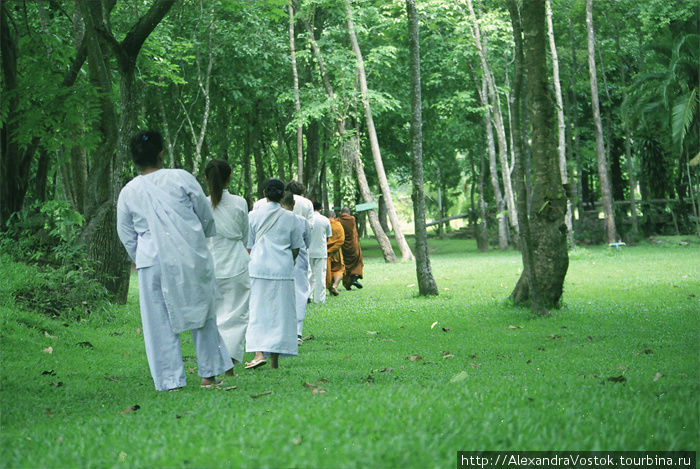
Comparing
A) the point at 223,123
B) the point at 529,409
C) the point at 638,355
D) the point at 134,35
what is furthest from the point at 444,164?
the point at 529,409

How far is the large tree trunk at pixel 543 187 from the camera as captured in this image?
11070 millimetres

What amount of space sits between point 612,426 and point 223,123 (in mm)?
27310

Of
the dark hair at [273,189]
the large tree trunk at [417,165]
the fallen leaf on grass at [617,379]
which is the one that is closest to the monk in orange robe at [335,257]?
the large tree trunk at [417,165]

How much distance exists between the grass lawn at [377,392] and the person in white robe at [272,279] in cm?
32

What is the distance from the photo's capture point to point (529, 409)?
4750 mm

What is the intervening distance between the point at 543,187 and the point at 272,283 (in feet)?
17.2

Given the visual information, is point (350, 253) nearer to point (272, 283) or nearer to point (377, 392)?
point (272, 283)

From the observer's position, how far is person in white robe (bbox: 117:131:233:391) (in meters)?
6.10

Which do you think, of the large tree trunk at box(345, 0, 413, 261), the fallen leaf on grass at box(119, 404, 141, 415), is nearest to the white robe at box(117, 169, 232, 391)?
the fallen leaf on grass at box(119, 404, 141, 415)

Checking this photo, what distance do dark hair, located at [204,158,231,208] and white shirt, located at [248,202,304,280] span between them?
64 cm

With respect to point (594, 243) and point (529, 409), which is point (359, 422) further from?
point (594, 243)

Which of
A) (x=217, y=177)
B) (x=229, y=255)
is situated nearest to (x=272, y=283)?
(x=229, y=255)

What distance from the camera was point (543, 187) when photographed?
11164 millimetres

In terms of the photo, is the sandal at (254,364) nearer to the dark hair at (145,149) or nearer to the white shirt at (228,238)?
the white shirt at (228,238)
